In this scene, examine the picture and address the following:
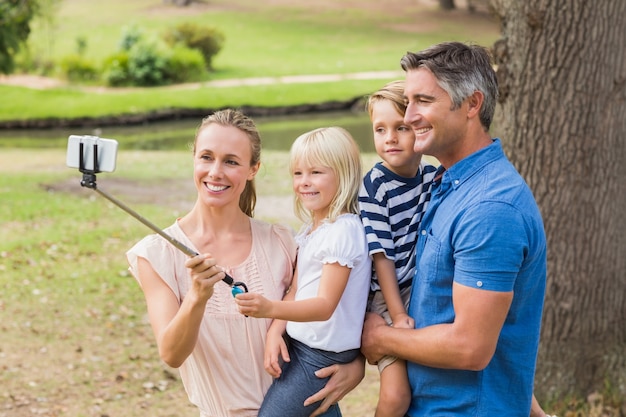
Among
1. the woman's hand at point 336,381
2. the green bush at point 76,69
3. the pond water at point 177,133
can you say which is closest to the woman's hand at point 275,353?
the woman's hand at point 336,381

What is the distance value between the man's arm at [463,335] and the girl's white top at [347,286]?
217 millimetres

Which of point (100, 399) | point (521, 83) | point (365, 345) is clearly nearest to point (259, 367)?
point (365, 345)

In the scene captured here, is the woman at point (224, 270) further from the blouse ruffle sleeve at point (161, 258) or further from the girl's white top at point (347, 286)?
the girl's white top at point (347, 286)

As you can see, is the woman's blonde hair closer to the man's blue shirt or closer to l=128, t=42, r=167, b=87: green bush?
the man's blue shirt

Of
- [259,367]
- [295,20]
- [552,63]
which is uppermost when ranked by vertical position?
[295,20]

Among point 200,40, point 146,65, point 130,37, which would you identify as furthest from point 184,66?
point 200,40

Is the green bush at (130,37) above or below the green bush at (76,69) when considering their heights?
above

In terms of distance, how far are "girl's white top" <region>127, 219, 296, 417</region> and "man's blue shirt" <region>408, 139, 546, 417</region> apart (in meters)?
0.50

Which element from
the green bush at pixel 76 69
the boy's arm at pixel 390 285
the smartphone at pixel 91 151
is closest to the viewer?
the smartphone at pixel 91 151

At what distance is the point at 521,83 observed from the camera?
17.7 feet

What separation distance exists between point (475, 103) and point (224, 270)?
91cm

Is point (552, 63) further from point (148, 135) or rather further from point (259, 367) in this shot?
point (148, 135)

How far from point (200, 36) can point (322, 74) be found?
5178 mm

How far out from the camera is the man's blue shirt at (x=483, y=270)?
95.1 inches
